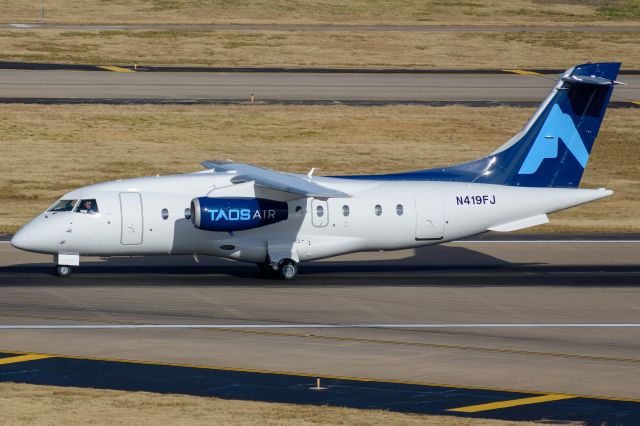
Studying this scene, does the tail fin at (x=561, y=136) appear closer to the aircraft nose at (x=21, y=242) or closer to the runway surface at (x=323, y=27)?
the aircraft nose at (x=21, y=242)

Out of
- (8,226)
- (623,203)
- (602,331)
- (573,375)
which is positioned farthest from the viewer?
(623,203)

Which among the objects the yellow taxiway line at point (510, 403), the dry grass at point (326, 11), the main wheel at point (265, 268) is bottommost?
the yellow taxiway line at point (510, 403)

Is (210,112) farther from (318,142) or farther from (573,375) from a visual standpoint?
(573,375)

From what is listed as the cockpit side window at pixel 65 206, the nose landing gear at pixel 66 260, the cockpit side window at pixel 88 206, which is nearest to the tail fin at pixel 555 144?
the cockpit side window at pixel 88 206

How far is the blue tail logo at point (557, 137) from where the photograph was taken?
1606 inches

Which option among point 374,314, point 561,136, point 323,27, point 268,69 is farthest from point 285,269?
point 323,27

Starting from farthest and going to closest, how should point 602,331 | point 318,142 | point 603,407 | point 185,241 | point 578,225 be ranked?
1. point 318,142
2. point 578,225
3. point 185,241
4. point 602,331
5. point 603,407

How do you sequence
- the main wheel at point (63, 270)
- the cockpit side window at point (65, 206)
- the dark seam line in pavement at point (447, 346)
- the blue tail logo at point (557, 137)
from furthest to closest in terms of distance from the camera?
the blue tail logo at point (557, 137), the main wheel at point (63, 270), the cockpit side window at point (65, 206), the dark seam line in pavement at point (447, 346)

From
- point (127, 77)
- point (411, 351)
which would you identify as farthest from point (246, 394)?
point (127, 77)

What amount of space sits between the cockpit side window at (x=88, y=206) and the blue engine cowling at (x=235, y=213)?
2.86 metres

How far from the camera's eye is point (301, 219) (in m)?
38.1

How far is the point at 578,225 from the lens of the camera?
51.6 metres

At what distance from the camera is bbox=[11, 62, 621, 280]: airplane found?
36875 millimetres

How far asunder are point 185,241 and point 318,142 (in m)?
27.5
